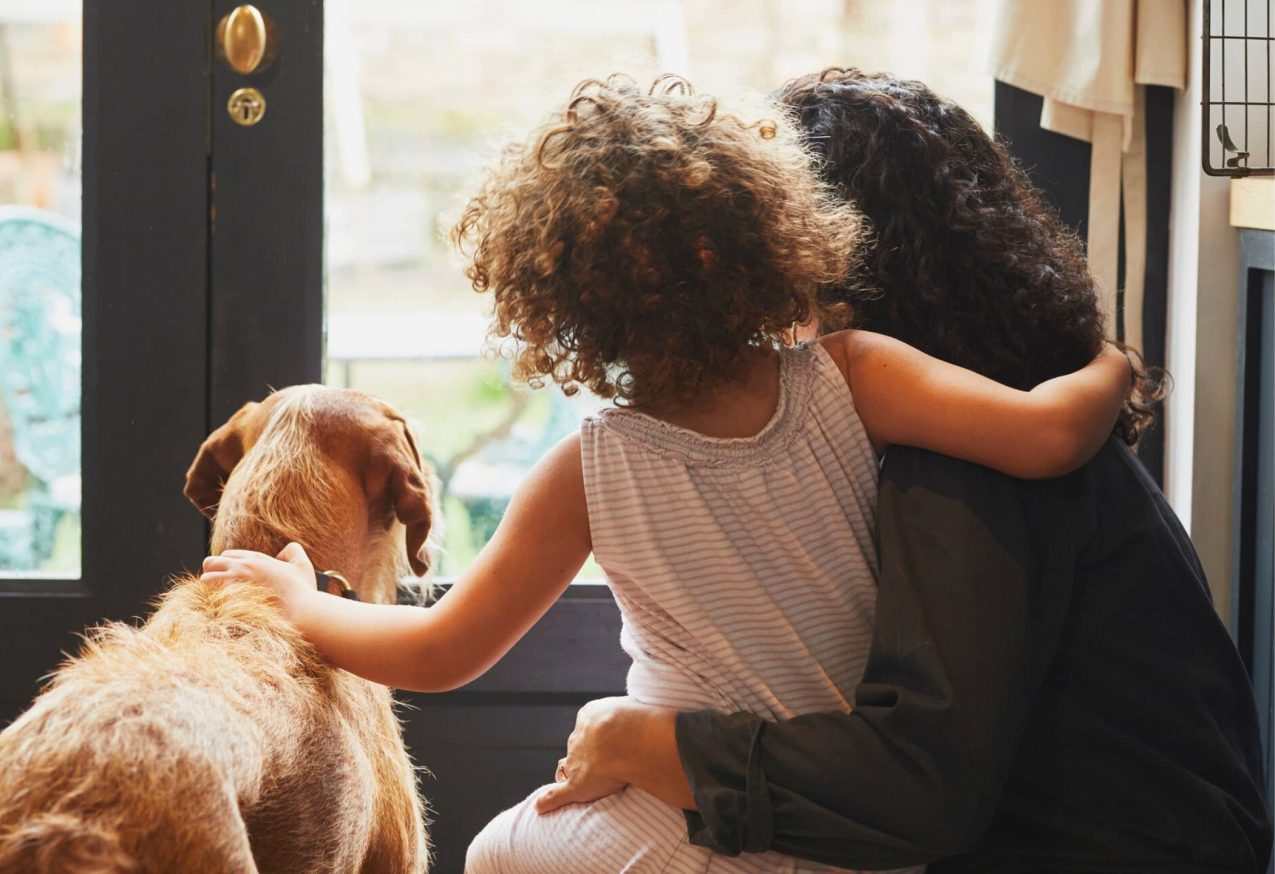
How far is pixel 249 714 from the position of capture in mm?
1122

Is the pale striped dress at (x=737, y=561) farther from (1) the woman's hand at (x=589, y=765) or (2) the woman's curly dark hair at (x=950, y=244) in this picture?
(2) the woman's curly dark hair at (x=950, y=244)

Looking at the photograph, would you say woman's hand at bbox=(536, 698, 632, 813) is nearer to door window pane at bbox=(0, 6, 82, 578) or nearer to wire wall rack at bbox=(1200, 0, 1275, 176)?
wire wall rack at bbox=(1200, 0, 1275, 176)

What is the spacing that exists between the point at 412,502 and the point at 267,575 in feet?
0.72

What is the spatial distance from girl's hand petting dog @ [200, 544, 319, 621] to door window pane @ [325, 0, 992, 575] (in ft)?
2.56

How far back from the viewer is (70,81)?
6.68 ft

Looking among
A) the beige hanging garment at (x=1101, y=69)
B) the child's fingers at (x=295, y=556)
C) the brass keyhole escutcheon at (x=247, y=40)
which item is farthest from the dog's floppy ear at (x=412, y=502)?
the beige hanging garment at (x=1101, y=69)

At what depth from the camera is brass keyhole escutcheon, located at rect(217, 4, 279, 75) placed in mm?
1974

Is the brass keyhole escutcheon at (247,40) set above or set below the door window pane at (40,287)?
above

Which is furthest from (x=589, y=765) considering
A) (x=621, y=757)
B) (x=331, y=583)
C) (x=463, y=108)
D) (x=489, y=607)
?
(x=463, y=108)

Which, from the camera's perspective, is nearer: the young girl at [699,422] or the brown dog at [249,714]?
the brown dog at [249,714]

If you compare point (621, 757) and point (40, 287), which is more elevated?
point (40, 287)

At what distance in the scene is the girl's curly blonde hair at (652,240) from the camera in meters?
1.10

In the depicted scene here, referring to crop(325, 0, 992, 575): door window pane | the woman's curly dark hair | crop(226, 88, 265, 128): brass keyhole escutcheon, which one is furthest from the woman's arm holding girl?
crop(226, 88, 265, 128): brass keyhole escutcheon

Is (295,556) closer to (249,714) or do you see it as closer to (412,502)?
(412,502)
